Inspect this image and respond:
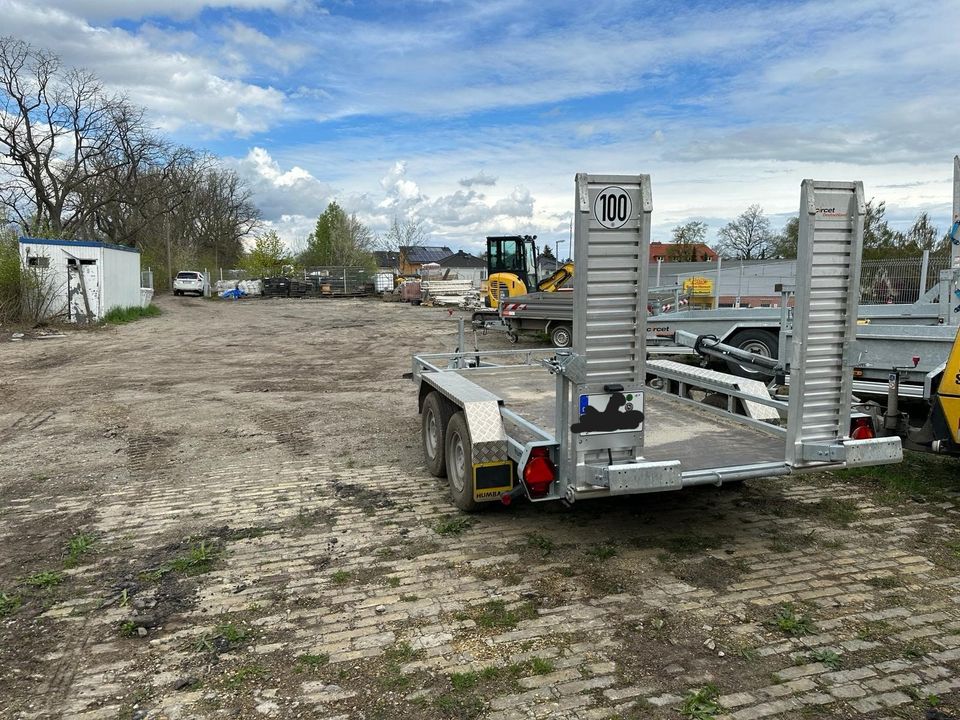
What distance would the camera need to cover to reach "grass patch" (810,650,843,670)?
135 inches

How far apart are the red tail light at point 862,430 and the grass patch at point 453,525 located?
2.82 m

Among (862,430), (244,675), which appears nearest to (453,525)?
(244,675)

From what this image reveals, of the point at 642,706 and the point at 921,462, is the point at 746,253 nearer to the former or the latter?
the point at 921,462

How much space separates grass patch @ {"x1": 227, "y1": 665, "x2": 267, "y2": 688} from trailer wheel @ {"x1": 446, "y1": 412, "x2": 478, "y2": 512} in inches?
82.1

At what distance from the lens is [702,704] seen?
3.13 meters

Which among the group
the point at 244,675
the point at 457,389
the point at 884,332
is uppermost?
the point at 884,332

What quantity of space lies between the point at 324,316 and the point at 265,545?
26.0 m

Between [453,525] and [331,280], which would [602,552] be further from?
[331,280]

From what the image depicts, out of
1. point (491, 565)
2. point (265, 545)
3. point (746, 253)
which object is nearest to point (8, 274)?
point (265, 545)

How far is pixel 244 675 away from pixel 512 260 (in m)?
21.4

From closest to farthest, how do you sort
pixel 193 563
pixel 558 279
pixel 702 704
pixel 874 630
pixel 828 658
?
pixel 702 704
pixel 828 658
pixel 874 630
pixel 193 563
pixel 558 279

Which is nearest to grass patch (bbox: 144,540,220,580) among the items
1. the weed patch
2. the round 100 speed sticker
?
the weed patch

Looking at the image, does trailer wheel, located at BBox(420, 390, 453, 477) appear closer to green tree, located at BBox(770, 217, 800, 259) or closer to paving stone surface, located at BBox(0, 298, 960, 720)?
paving stone surface, located at BBox(0, 298, 960, 720)

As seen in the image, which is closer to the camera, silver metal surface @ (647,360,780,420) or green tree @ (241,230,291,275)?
silver metal surface @ (647,360,780,420)
